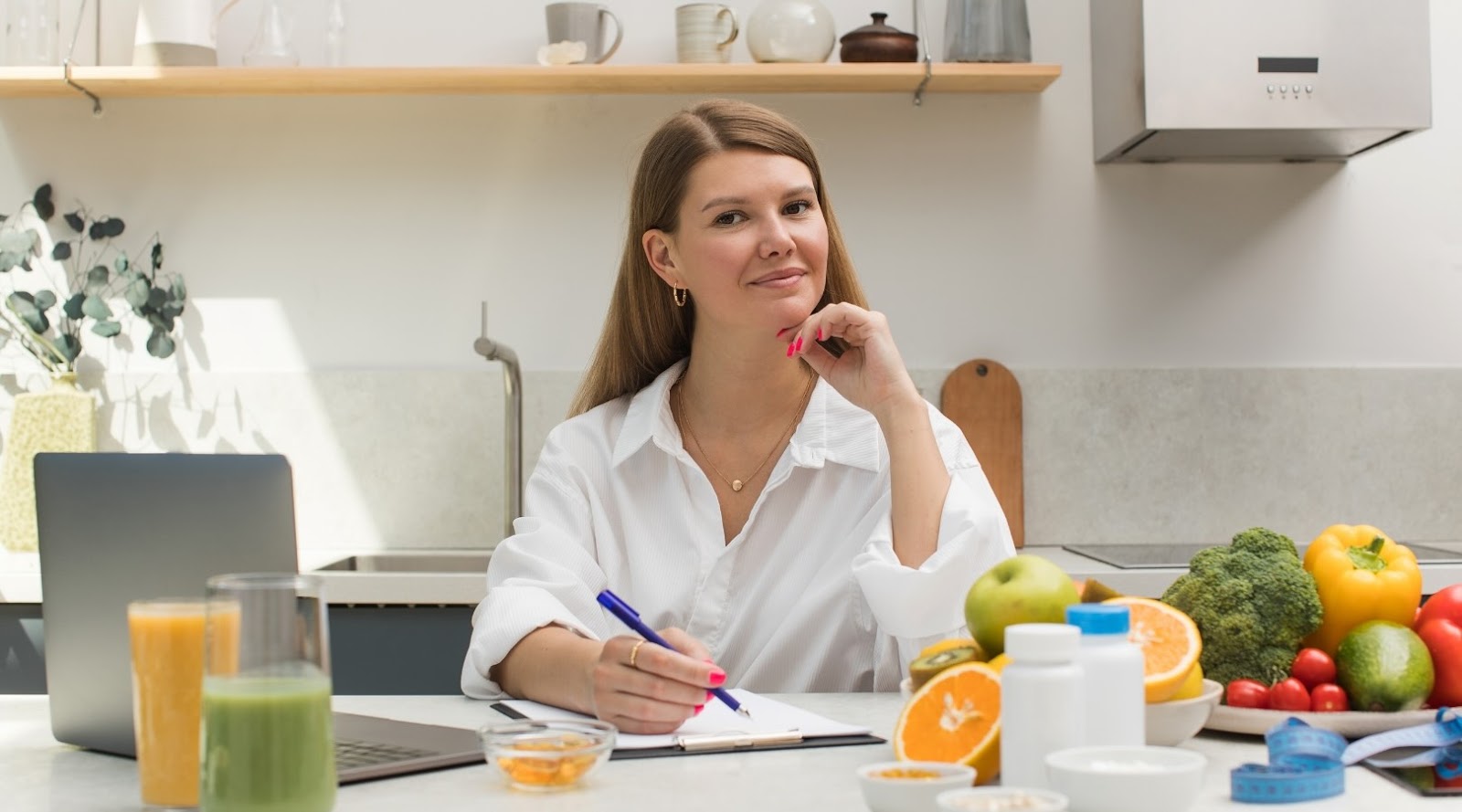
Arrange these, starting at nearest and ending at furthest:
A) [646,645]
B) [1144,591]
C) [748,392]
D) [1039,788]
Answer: [1039,788] < [646,645] < [748,392] < [1144,591]

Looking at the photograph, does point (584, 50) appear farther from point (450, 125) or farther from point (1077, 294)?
point (1077, 294)

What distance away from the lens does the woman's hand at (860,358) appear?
180 centimetres

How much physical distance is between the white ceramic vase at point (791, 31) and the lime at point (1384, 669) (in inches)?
80.7

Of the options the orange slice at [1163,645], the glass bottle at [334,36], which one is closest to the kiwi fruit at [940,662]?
the orange slice at [1163,645]

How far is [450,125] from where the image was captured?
3.26 meters

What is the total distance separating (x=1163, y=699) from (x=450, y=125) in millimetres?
2523

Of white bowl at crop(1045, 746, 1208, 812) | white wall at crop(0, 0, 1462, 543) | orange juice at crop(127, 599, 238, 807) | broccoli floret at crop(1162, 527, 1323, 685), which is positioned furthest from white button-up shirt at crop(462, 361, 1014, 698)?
white wall at crop(0, 0, 1462, 543)

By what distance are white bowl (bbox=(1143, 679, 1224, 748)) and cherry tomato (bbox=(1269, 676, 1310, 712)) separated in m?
0.09

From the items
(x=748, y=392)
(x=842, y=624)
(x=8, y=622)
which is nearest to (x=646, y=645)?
(x=842, y=624)

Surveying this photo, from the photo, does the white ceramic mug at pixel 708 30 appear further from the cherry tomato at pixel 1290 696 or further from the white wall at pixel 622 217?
the cherry tomato at pixel 1290 696

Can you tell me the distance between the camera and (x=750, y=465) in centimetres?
197

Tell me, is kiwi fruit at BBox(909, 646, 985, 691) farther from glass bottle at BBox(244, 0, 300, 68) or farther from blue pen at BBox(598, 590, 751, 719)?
glass bottle at BBox(244, 0, 300, 68)

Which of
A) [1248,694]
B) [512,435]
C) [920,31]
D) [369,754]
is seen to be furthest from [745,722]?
[920,31]

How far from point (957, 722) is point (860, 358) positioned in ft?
2.89
